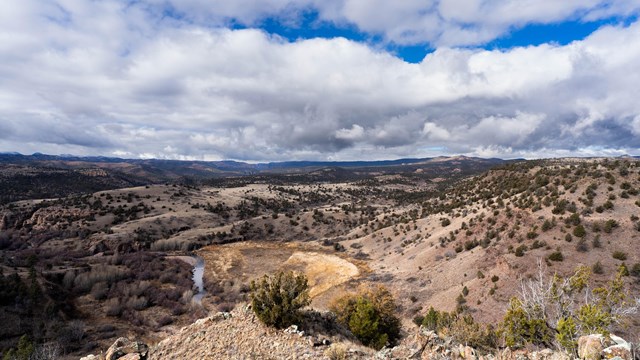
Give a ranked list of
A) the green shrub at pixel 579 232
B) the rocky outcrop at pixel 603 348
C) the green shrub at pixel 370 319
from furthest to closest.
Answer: the green shrub at pixel 579 232 < the green shrub at pixel 370 319 < the rocky outcrop at pixel 603 348

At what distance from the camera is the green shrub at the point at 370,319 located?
1620 centimetres

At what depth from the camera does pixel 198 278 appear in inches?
1801

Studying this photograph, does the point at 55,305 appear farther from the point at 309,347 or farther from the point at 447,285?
the point at 447,285

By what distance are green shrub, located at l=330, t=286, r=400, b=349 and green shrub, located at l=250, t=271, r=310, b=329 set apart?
3.67 meters

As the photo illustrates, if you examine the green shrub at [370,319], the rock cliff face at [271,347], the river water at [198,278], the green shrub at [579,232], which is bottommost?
the river water at [198,278]

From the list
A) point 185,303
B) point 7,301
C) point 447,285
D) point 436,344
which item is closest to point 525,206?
point 447,285

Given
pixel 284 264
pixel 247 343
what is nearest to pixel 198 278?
pixel 284 264

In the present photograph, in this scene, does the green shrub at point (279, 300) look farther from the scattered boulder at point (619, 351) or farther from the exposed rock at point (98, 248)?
the exposed rock at point (98, 248)

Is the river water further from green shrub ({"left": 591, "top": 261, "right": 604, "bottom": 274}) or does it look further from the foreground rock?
green shrub ({"left": 591, "top": 261, "right": 604, "bottom": 274})

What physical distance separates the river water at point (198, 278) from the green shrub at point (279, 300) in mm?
25462

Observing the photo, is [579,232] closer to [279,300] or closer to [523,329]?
[523,329]

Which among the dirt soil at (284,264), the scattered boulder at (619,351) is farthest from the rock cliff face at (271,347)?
the dirt soil at (284,264)

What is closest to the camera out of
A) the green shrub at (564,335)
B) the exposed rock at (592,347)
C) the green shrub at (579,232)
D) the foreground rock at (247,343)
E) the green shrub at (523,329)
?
the exposed rock at (592,347)

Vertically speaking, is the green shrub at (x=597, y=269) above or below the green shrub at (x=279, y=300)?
below
